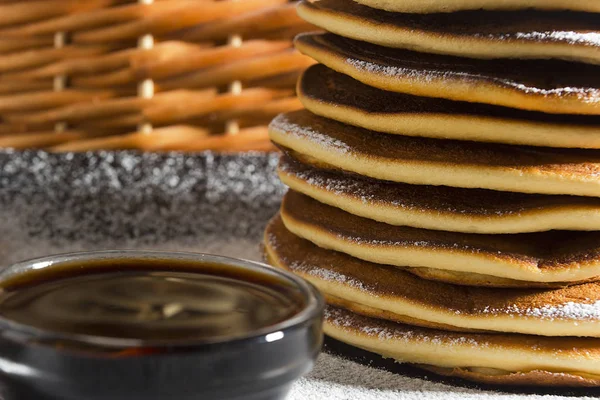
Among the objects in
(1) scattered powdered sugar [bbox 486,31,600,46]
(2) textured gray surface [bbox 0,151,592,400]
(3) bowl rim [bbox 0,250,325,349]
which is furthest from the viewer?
(2) textured gray surface [bbox 0,151,592,400]

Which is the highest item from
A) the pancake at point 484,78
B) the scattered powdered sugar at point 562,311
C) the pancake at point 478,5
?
the pancake at point 478,5

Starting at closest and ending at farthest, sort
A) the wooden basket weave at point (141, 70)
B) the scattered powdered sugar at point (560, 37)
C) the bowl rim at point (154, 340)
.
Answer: the bowl rim at point (154, 340) < the scattered powdered sugar at point (560, 37) < the wooden basket weave at point (141, 70)

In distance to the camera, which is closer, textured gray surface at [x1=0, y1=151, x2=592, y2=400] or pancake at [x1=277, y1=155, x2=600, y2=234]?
pancake at [x1=277, y1=155, x2=600, y2=234]

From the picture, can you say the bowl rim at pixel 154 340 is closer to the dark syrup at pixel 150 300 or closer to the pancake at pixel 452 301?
the dark syrup at pixel 150 300

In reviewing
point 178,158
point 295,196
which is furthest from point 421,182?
point 178,158

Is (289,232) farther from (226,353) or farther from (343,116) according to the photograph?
(226,353)

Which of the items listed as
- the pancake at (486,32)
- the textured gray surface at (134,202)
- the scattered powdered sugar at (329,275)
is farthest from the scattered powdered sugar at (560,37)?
the textured gray surface at (134,202)

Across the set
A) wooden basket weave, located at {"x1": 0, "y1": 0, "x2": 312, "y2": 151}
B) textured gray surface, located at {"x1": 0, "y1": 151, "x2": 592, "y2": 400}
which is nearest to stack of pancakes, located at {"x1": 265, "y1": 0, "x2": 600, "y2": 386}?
textured gray surface, located at {"x1": 0, "y1": 151, "x2": 592, "y2": 400}

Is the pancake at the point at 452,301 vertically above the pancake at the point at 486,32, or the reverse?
the pancake at the point at 486,32

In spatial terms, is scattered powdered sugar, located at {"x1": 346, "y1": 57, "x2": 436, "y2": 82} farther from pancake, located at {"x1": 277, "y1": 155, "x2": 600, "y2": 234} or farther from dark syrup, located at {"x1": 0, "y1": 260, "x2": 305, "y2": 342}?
dark syrup, located at {"x1": 0, "y1": 260, "x2": 305, "y2": 342}
